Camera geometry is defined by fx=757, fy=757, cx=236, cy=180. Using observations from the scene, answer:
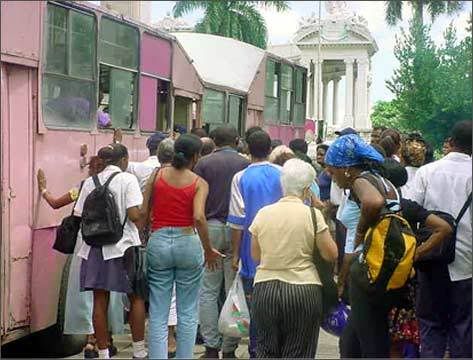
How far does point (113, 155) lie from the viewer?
5.59 meters

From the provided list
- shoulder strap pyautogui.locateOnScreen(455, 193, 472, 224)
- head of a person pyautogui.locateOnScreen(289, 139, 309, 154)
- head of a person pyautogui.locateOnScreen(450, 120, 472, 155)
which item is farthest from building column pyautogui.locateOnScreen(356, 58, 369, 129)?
shoulder strap pyautogui.locateOnScreen(455, 193, 472, 224)

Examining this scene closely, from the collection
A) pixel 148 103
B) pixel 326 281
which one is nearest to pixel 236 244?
pixel 326 281

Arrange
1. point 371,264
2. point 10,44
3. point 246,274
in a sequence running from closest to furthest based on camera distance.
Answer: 1. point 371,264
2. point 10,44
3. point 246,274

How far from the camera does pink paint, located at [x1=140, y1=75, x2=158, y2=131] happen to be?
25.3ft

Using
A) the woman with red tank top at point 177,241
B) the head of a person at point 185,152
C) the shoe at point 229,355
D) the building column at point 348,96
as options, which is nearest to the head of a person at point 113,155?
the woman with red tank top at point 177,241

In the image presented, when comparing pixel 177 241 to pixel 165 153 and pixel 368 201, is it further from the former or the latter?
pixel 368 201

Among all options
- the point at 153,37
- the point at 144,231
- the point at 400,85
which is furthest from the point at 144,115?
the point at 400,85

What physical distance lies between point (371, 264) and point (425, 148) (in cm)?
252

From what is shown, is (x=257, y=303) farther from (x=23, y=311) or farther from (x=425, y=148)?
(x=425, y=148)

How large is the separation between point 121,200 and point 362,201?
204 cm

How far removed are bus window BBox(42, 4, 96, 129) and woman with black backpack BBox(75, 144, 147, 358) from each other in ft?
2.12

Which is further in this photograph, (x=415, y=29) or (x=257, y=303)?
(x=415, y=29)

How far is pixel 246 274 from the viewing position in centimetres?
570

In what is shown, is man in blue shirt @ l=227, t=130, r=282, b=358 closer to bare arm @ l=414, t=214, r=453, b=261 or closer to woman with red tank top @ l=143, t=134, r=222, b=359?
woman with red tank top @ l=143, t=134, r=222, b=359
